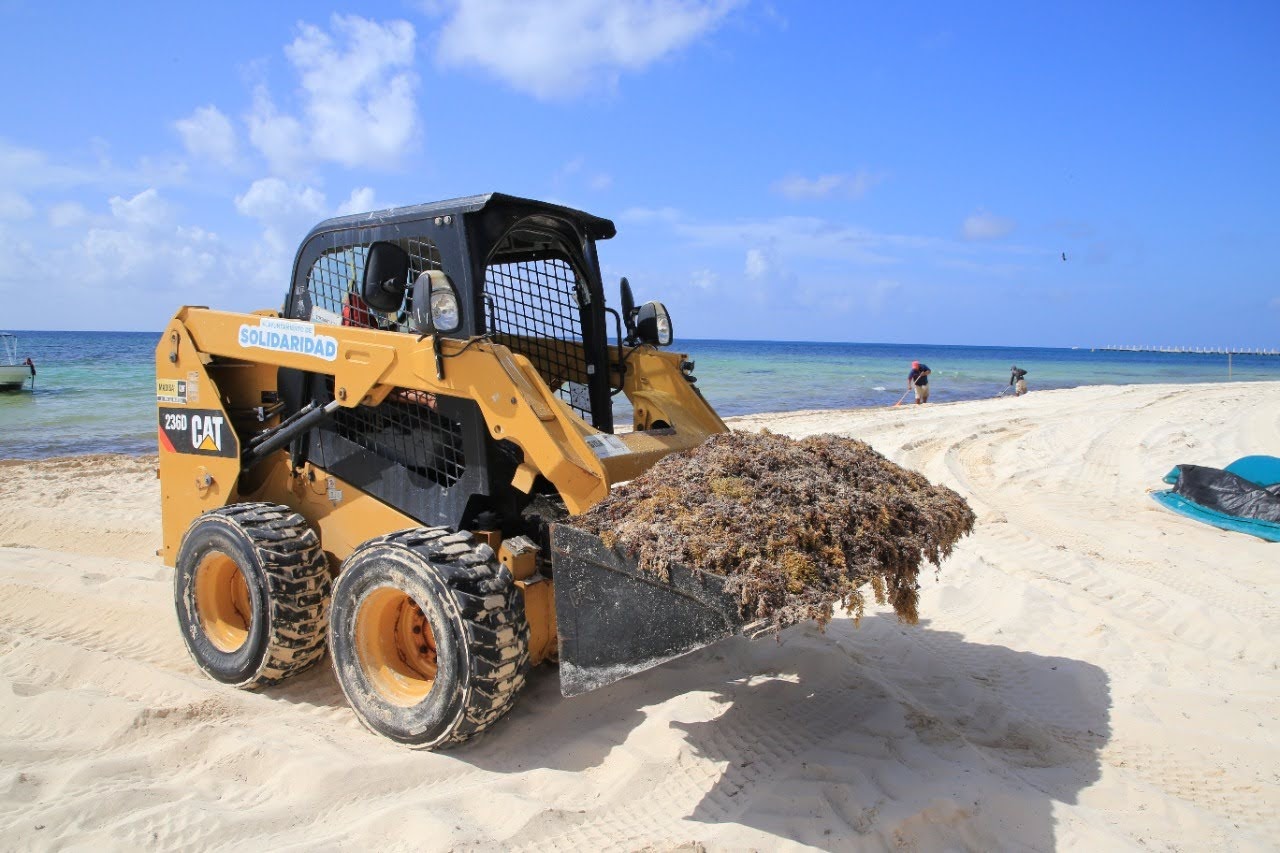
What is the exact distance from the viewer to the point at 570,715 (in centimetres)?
396

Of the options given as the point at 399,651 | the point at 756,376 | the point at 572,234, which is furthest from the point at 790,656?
the point at 756,376

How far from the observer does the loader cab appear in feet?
13.1

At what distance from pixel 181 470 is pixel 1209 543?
8.07 m

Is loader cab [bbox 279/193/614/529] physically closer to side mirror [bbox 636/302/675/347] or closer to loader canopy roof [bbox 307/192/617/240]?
loader canopy roof [bbox 307/192/617/240]

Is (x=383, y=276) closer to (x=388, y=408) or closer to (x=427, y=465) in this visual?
(x=388, y=408)

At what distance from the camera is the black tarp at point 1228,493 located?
746 centimetres

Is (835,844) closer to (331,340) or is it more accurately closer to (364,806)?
(364,806)

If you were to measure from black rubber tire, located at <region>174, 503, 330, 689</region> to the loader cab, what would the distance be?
0.45 meters

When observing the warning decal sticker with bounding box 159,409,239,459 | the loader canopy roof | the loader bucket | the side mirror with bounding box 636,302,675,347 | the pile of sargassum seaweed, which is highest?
Result: the loader canopy roof

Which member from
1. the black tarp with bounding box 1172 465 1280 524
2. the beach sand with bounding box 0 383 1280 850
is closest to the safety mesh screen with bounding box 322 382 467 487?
the beach sand with bounding box 0 383 1280 850

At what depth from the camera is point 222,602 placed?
185 inches

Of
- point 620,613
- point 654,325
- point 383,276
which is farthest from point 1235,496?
point 383,276

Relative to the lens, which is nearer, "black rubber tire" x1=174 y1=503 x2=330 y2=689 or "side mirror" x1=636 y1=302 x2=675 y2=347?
"black rubber tire" x1=174 y1=503 x2=330 y2=689

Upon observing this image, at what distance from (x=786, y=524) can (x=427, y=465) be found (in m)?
2.04
